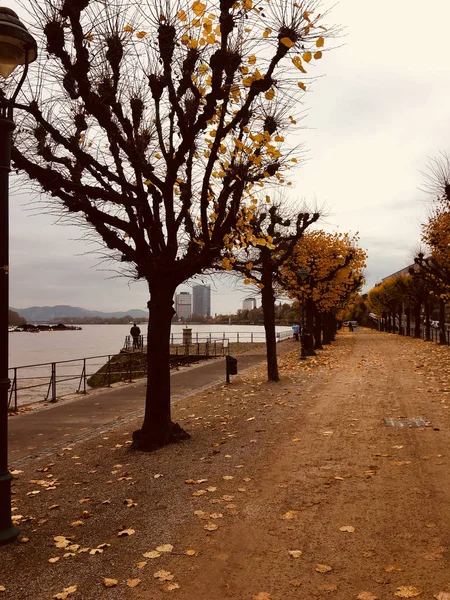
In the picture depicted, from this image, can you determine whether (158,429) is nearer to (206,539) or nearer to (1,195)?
(206,539)

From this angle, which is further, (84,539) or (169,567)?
(84,539)

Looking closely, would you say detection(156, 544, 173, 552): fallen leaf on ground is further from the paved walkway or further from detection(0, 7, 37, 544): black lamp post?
the paved walkway

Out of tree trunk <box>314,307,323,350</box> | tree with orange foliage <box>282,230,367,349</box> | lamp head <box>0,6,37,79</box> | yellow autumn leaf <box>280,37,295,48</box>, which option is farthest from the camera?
tree trunk <box>314,307,323,350</box>

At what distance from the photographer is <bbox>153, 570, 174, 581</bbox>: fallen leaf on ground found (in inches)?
166

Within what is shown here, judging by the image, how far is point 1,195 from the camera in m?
5.15

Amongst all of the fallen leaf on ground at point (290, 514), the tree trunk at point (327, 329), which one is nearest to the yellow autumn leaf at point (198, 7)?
the fallen leaf on ground at point (290, 514)

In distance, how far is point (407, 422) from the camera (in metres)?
9.88

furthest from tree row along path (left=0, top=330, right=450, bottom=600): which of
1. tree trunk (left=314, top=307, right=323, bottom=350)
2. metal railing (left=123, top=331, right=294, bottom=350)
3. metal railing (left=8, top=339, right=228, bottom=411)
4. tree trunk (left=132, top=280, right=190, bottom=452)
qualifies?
metal railing (left=123, top=331, right=294, bottom=350)

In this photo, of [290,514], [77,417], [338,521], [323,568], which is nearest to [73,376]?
[77,417]

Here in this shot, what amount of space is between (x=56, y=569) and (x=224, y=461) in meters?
3.66

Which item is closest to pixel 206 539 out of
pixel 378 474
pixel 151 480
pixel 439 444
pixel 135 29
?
pixel 151 480

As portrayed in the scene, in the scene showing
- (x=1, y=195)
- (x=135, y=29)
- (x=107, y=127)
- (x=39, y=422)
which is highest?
(x=135, y=29)

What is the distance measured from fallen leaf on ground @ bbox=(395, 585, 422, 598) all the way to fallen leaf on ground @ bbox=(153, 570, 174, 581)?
179cm

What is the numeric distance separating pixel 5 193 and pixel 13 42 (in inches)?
55.3
